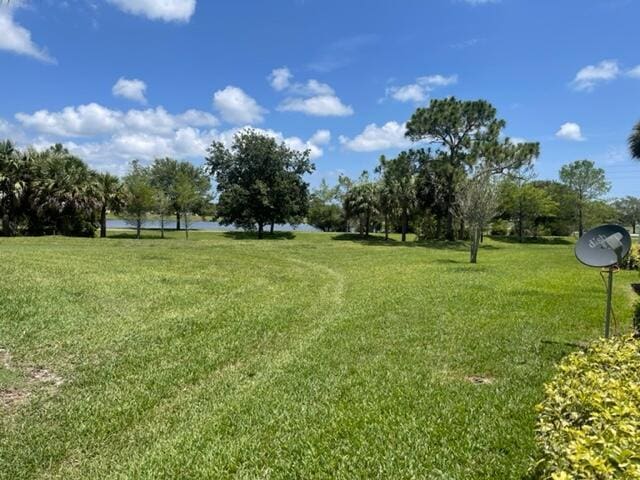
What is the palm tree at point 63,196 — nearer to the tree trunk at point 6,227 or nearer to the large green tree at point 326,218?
the tree trunk at point 6,227

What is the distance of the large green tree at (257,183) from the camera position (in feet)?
109

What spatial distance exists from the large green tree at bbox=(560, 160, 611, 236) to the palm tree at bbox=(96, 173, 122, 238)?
37137mm

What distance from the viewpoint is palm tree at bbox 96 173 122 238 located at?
3090cm

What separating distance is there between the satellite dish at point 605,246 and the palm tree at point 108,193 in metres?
30.8

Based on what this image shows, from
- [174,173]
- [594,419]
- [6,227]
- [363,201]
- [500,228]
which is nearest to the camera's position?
[594,419]

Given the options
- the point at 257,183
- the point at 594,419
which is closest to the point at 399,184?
the point at 257,183

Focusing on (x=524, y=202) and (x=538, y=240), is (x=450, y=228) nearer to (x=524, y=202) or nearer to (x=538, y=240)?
(x=524, y=202)

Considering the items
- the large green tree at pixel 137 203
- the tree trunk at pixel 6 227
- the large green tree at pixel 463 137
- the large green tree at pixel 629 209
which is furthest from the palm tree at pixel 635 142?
the large green tree at pixel 629 209

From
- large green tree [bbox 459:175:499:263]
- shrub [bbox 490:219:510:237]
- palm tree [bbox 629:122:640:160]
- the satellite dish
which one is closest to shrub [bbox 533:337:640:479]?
the satellite dish

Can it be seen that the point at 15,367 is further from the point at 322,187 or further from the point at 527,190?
the point at 322,187

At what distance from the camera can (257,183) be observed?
3297 cm

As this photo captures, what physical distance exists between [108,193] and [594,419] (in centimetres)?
3348

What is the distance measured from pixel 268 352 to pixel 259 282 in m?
5.78

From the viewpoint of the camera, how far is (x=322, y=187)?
2689 inches
